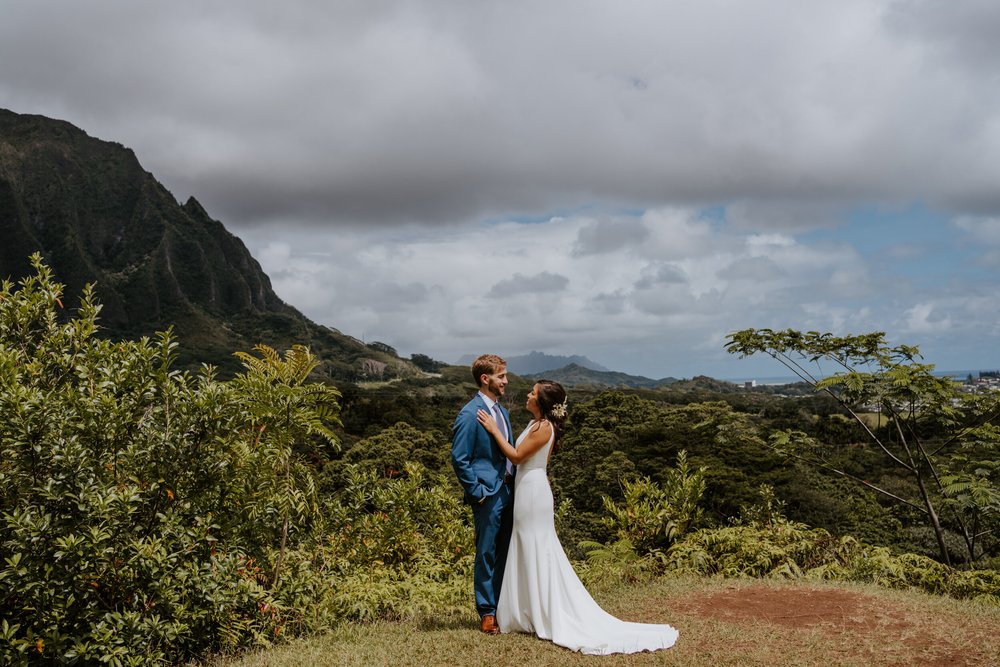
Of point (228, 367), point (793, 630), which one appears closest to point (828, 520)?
point (793, 630)

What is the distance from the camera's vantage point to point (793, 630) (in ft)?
19.7

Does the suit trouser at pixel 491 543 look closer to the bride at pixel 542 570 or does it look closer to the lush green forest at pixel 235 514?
the bride at pixel 542 570

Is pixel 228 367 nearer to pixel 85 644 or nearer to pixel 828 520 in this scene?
pixel 828 520

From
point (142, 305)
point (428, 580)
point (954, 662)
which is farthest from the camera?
point (142, 305)

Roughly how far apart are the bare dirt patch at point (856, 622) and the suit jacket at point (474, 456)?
266cm

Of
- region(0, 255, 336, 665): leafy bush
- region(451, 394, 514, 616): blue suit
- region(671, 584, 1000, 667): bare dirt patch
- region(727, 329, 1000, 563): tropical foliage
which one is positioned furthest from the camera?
region(727, 329, 1000, 563): tropical foliage

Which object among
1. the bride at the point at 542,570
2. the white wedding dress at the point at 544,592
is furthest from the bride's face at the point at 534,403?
the white wedding dress at the point at 544,592

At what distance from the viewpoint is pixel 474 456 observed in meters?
5.81

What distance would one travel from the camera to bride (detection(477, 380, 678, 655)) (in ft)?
18.4

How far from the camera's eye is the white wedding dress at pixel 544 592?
5.56 meters

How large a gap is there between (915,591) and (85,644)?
8.44m

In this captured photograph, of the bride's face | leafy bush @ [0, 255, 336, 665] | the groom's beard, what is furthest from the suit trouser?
leafy bush @ [0, 255, 336, 665]

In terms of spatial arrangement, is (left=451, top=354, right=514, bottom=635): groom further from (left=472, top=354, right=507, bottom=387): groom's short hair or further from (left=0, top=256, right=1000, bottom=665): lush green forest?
(left=0, top=256, right=1000, bottom=665): lush green forest

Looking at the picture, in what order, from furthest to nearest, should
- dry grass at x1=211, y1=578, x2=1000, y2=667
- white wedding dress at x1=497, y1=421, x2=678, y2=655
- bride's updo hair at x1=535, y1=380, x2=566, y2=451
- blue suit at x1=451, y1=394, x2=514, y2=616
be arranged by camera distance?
1. bride's updo hair at x1=535, y1=380, x2=566, y2=451
2. blue suit at x1=451, y1=394, x2=514, y2=616
3. white wedding dress at x1=497, y1=421, x2=678, y2=655
4. dry grass at x1=211, y1=578, x2=1000, y2=667
